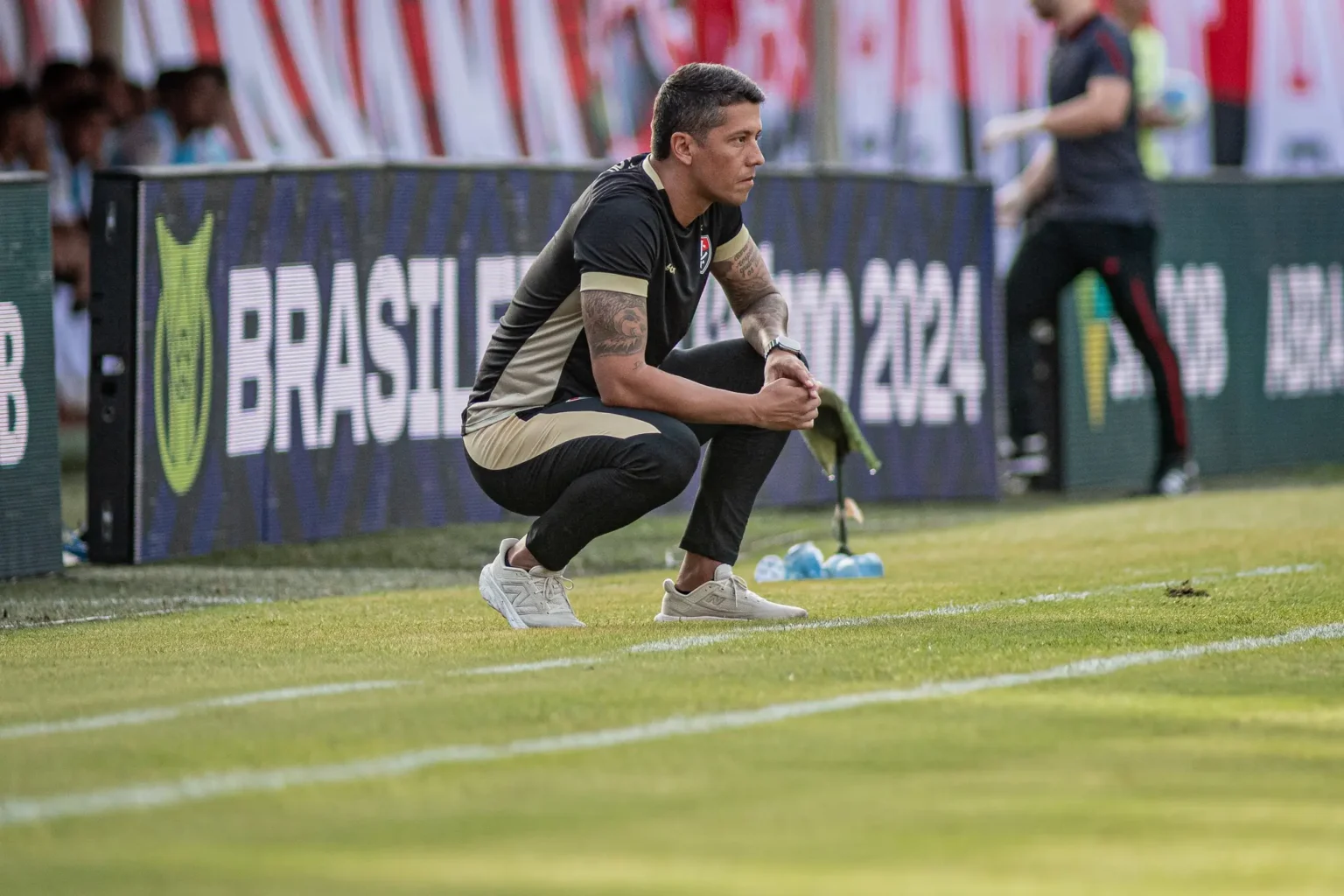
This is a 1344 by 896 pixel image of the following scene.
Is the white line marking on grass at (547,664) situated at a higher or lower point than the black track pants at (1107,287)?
lower

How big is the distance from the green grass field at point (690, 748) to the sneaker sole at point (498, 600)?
103mm

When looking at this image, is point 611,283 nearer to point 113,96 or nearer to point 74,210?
point 74,210

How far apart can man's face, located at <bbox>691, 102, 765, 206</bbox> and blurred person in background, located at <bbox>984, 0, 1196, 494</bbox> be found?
17.7ft

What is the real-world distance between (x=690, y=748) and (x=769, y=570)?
383cm

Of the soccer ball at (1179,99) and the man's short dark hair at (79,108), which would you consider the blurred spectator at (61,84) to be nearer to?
the man's short dark hair at (79,108)

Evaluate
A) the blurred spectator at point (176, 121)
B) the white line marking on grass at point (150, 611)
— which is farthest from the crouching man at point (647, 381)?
the blurred spectator at point (176, 121)

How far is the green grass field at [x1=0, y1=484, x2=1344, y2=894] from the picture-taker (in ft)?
12.0

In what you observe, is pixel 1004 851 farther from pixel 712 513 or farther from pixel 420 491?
pixel 420 491

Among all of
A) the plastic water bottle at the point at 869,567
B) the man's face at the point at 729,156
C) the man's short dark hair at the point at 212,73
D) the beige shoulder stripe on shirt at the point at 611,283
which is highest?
the man's short dark hair at the point at 212,73

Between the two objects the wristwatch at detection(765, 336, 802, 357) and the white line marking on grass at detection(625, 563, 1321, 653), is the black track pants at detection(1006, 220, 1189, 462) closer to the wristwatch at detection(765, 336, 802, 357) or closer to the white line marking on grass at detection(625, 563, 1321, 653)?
the white line marking on grass at detection(625, 563, 1321, 653)

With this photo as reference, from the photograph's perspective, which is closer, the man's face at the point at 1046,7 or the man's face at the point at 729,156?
the man's face at the point at 729,156

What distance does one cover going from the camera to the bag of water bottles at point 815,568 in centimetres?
842

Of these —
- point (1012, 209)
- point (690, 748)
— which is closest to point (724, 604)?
point (690, 748)

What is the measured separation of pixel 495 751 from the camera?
4.59 m
